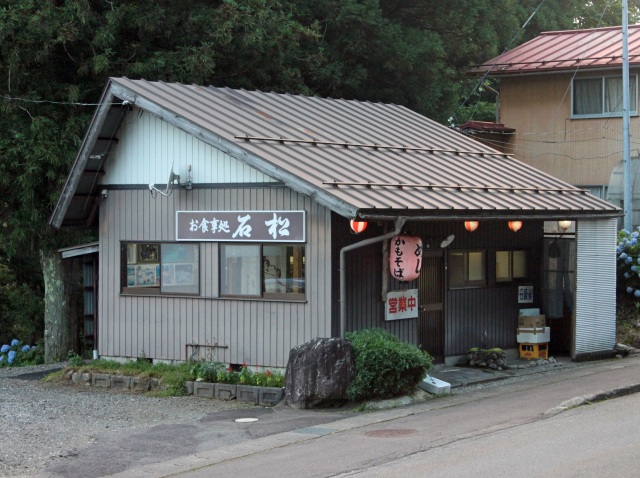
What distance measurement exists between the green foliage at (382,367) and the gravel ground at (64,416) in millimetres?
2060

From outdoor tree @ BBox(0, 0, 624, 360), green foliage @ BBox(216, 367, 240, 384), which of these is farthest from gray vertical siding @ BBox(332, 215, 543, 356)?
outdoor tree @ BBox(0, 0, 624, 360)

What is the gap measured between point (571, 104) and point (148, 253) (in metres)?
15.4

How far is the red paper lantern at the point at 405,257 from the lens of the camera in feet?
51.5

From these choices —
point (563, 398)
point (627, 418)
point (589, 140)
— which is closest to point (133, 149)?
point (563, 398)

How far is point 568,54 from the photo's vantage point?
28219mm

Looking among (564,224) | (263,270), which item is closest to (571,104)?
(564,224)

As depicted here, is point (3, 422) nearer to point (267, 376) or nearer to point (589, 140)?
point (267, 376)

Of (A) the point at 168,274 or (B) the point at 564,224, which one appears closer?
(A) the point at 168,274

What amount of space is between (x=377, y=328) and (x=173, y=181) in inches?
180

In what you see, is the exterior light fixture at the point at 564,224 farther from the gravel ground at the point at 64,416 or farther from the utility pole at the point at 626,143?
the gravel ground at the point at 64,416

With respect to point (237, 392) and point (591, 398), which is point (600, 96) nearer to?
point (591, 398)

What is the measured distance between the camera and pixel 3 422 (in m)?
13.9

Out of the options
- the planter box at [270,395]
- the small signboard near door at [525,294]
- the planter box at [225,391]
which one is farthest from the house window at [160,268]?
the small signboard near door at [525,294]

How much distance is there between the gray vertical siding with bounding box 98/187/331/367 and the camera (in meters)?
15.5
